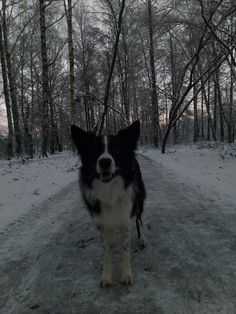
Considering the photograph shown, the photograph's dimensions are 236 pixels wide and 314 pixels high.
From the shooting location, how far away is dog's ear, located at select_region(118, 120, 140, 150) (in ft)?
13.5

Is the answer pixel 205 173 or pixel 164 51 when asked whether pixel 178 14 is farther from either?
pixel 205 173

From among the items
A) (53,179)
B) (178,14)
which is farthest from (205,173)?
(178,14)

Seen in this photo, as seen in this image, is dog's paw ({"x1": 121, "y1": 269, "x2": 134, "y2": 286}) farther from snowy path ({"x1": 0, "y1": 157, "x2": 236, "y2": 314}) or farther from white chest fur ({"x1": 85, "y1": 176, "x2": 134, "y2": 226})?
white chest fur ({"x1": 85, "y1": 176, "x2": 134, "y2": 226})

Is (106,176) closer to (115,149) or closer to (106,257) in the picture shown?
(115,149)

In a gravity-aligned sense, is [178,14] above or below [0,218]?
above

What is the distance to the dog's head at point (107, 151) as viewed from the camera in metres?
3.74

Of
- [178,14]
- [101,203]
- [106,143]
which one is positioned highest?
[178,14]

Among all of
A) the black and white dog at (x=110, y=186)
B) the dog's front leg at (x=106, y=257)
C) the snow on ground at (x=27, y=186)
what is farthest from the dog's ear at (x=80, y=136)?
the snow on ground at (x=27, y=186)

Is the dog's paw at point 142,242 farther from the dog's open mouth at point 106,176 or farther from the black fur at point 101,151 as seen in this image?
the dog's open mouth at point 106,176

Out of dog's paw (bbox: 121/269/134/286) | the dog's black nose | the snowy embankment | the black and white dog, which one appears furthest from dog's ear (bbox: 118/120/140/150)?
the snowy embankment

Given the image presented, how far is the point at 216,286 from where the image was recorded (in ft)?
11.9

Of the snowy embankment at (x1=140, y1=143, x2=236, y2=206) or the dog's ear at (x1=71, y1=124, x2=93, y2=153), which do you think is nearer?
the dog's ear at (x1=71, y1=124, x2=93, y2=153)

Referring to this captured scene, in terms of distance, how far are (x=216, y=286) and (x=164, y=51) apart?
104 ft

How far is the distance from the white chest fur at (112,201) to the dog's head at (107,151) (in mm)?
153
